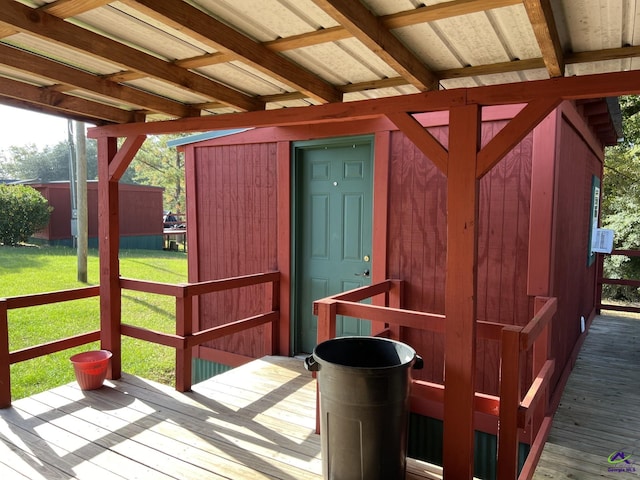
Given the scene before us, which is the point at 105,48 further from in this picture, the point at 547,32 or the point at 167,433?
the point at 167,433

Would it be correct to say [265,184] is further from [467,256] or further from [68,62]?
[467,256]

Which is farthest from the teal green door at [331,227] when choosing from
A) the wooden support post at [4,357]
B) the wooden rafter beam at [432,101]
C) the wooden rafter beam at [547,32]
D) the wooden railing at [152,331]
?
the wooden support post at [4,357]

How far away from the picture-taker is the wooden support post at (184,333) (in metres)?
3.83

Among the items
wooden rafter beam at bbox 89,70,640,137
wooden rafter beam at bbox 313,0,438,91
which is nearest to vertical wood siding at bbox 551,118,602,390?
wooden rafter beam at bbox 89,70,640,137

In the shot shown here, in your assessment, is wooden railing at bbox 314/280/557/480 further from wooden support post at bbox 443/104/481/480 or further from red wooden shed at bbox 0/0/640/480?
wooden support post at bbox 443/104/481/480

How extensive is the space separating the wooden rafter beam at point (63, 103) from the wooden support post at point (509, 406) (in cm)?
336

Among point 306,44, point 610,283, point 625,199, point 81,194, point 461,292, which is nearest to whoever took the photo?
point 306,44

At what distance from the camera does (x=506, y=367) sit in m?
2.41

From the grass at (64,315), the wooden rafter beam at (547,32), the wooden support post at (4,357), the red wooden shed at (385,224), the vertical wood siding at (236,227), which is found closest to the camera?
the wooden rafter beam at (547,32)

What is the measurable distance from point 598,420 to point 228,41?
391 cm

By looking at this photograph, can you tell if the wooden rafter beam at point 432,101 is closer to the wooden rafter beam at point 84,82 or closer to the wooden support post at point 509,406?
the wooden rafter beam at point 84,82

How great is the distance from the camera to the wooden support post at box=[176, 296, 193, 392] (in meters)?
3.83

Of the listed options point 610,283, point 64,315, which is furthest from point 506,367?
point 64,315

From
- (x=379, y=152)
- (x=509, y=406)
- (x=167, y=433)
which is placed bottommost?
(x=167, y=433)
